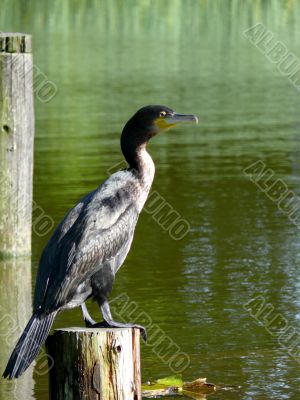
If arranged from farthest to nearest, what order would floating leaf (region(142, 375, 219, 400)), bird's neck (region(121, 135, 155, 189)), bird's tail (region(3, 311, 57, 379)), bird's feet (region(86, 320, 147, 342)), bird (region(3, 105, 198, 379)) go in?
floating leaf (region(142, 375, 219, 400)) → bird's neck (region(121, 135, 155, 189)) → bird's feet (region(86, 320, 147, 342)) → bird (region(3, 105, 198, 379)) → bird's tail (region(3, 311, 57, 379))

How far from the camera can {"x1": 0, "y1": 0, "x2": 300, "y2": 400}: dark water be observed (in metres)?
9.98

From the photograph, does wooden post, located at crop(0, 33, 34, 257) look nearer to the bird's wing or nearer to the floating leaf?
the floating leaf

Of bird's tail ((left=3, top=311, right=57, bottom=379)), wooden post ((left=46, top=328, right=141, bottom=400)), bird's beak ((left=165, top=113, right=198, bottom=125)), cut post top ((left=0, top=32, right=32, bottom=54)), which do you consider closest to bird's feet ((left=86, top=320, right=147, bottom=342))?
wooden post ((left=46, top=328, right=141, bottom=400))

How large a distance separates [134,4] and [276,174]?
29.1 meters

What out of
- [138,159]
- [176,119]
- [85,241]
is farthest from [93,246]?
[176,119]

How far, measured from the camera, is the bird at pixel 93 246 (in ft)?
23.9

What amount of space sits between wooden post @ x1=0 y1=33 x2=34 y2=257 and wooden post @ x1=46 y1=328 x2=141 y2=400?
5202mm

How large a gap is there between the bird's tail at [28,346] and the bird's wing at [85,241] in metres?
0.08

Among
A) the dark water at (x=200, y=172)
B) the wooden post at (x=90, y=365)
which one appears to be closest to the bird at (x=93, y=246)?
the wooden post at (x=90, y=365)

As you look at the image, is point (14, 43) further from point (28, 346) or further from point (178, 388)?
point (28, 346)

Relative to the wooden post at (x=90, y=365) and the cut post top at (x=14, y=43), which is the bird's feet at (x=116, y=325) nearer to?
the wooden post at (x=90, y=365)

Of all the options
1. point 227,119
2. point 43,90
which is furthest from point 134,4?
point 227,119

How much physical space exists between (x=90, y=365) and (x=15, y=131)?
547 centimetres

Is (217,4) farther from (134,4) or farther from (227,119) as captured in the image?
(227,119)
